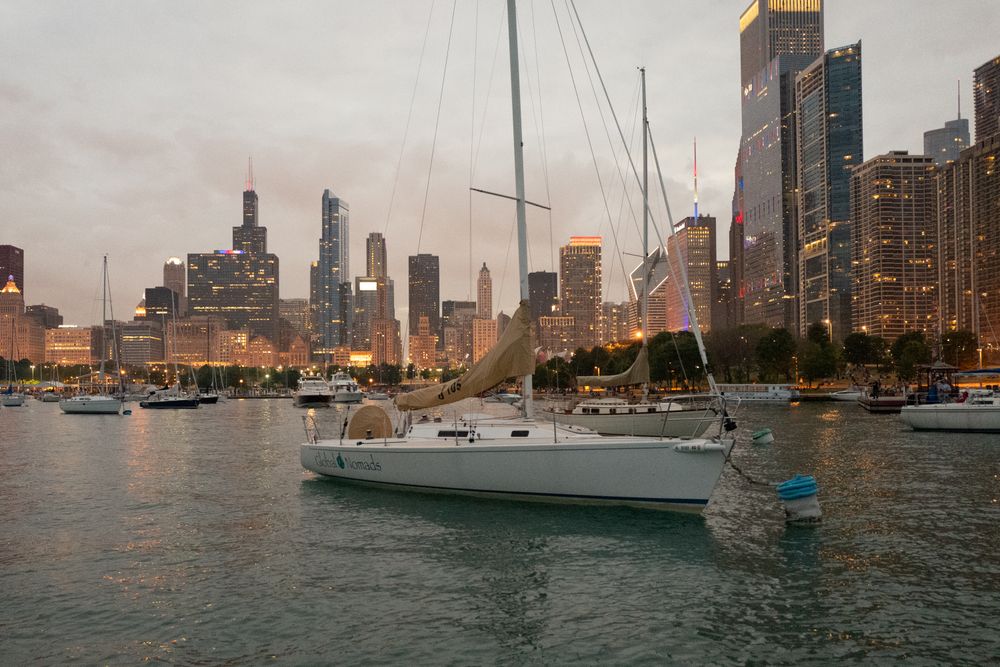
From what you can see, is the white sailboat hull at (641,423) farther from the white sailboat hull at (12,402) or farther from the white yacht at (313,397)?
the white sailboat hull at (12,402)

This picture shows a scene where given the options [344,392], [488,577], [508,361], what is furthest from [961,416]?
[344,392]

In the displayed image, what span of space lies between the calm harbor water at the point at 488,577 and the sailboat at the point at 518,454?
0.66 meters

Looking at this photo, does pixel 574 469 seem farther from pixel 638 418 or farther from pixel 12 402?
pixel 12 402

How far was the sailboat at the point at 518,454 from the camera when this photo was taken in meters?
17.1

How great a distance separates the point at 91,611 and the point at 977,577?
16.0 m

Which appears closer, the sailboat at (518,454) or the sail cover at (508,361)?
the sailboat at (518,454)

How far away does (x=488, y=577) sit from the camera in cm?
1337

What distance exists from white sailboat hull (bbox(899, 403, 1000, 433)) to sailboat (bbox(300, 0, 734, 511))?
99.1 ft

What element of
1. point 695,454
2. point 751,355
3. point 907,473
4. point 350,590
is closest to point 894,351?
point 751,355

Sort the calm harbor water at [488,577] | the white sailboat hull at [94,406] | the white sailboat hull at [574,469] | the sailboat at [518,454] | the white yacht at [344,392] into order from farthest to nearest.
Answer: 1. the white yacht at [344,392]
2. the white sailboat hull at [94,406]
3. the sailboat at [518,454]
4. the white sailboat hull at [574,469]
5. the calm harbor water at [488,577]

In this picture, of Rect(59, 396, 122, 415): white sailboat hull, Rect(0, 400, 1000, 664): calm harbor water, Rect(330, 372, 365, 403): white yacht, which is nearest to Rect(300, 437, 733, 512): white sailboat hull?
Rect(0, 400, 1000, 664): calm harbor water

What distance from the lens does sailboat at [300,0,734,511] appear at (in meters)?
17.1

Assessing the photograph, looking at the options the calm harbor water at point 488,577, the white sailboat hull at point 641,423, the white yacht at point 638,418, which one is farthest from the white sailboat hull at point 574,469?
the white sailboat hull at point 641,423

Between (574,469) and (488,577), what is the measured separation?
499 cm
